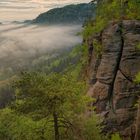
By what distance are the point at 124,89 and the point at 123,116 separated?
432 cm

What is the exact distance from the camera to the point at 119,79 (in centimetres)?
7138

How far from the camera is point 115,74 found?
72.5 meters

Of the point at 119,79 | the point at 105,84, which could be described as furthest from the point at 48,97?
the point at 105,84

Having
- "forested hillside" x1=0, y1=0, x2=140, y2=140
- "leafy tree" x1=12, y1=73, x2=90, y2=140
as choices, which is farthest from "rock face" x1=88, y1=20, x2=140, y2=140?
"leafy tree" x1=12, y1=73, x2=90, y2=140

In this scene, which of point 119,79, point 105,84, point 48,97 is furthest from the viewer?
point 105,84

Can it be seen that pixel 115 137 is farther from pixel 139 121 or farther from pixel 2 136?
pixel 2 136

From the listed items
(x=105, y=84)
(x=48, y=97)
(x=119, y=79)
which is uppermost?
(x=48, y=97)

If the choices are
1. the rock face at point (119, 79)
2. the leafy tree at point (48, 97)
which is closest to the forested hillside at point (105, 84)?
the rock face at point (119, 79)

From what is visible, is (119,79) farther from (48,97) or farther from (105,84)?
(48,97)

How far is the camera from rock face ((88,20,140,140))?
7000 centimetres

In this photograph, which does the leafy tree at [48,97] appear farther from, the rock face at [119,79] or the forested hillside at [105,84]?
the rock face at [119,79]

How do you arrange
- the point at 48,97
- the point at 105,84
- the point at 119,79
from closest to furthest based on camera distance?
the point at 48,97, the point at 119,79, the point at 105,84

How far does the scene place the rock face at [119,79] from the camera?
70.0 m

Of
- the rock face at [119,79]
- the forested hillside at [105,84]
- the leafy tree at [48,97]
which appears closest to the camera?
the leafy tree at [48,97]
